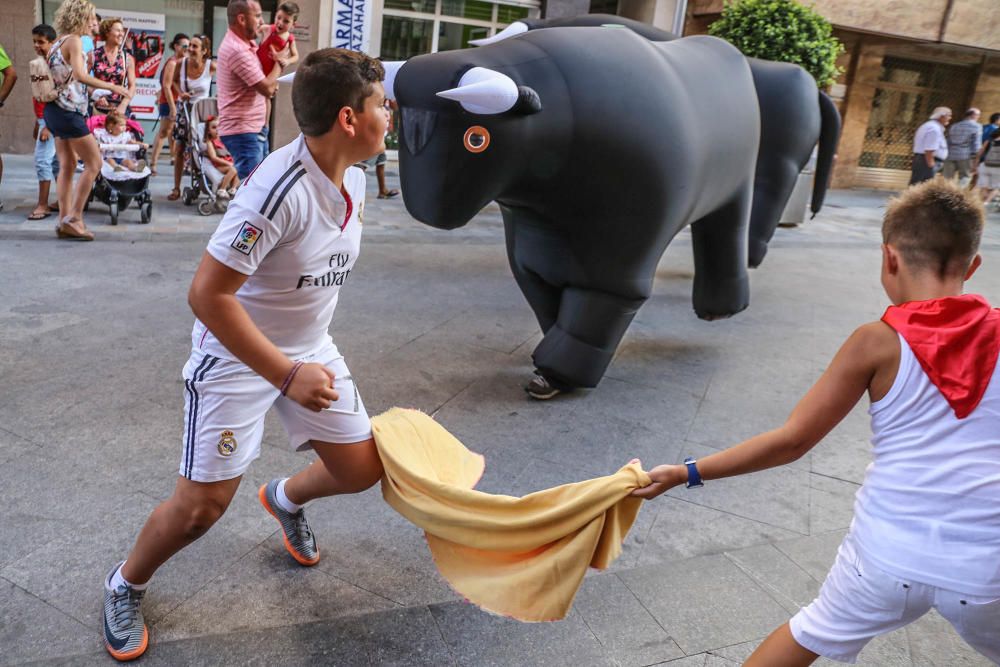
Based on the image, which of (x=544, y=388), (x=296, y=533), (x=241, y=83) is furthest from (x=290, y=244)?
(x=241, y=83)

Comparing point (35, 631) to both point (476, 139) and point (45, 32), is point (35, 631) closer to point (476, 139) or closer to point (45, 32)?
point (476, 139)

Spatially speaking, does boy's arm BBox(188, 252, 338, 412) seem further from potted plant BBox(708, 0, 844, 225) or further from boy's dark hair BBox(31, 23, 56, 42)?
potted plant BBox(708, 0, 844, 225)

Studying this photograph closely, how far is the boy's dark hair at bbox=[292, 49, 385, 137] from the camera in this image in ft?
6.55

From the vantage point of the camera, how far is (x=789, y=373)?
5078 millimetres

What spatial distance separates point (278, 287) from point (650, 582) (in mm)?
1570

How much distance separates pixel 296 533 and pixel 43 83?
5.22 m

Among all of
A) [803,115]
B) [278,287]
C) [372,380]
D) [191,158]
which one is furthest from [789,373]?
[191,158]

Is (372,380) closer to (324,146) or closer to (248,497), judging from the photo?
(248,497)

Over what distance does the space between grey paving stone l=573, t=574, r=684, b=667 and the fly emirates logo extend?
1.27 meters

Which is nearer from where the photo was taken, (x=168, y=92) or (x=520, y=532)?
(x=520, y=532)

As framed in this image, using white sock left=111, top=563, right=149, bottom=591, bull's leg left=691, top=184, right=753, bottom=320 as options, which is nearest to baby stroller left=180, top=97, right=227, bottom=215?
bull's leg left=691, top=184, right=753, bottom=320

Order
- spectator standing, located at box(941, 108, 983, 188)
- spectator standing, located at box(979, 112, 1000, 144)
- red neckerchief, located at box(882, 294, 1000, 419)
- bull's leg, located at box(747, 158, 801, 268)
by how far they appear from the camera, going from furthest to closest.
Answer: spectator standing, located at box(979, 112, 1000, 144) → spectator standing, located at box(941, 108, 983, 188) → bull's leg, located at box(747, 158, 801, 268) → red neckerchief, located at box(882, 294, 1000, 419)

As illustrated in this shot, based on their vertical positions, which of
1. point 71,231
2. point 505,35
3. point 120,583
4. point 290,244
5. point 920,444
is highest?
point 505,35

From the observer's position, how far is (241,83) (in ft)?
20.6
